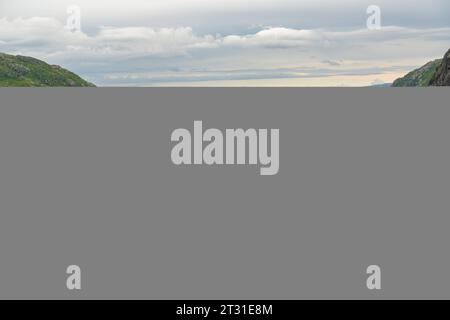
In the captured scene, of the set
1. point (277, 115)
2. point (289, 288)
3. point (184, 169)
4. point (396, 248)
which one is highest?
point (277, 115)

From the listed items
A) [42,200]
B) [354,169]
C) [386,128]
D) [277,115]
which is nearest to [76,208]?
[42,200]

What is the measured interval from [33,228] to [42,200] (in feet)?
3.72

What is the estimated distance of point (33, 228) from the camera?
2334 centimetres

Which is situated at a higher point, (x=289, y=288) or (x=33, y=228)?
(x=33, y=228)

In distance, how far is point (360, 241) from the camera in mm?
23172

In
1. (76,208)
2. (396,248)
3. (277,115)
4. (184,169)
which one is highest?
(277,115)

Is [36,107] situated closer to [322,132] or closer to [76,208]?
[76,208]

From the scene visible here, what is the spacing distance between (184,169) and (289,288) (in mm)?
5974

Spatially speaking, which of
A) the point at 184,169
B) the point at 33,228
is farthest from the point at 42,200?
the point at 184,169

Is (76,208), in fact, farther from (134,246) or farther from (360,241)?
(360,241)

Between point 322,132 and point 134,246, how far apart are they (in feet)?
27.0

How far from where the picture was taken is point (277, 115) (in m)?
22.5

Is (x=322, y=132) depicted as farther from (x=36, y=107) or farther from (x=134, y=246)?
(x=36, y=107)

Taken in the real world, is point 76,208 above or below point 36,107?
below
